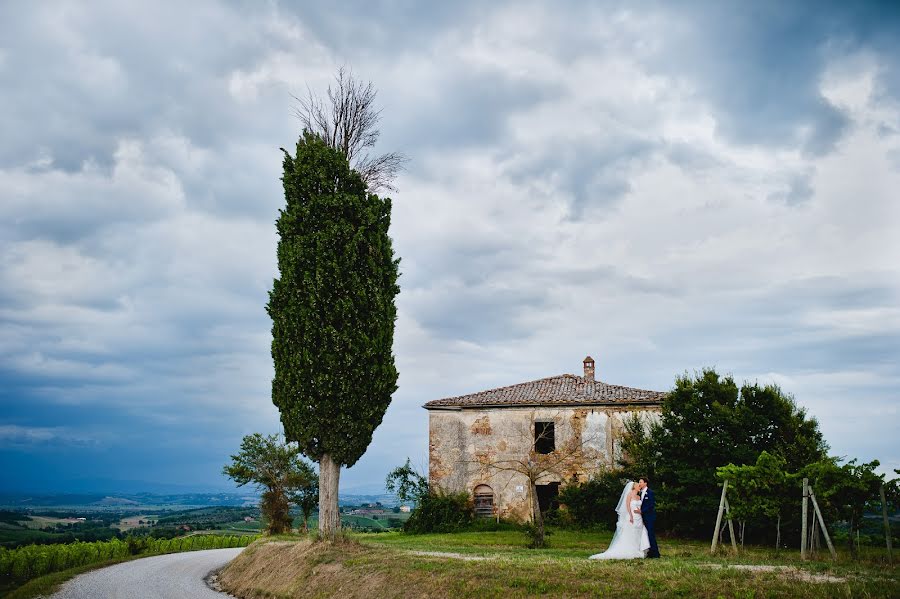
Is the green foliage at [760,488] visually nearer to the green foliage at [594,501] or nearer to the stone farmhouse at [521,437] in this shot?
the green foliage at [594,501]

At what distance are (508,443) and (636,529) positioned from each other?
52.3 feet

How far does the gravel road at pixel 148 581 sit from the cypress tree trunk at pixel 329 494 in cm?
329

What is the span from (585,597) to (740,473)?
8.87 metres

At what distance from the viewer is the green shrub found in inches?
1083

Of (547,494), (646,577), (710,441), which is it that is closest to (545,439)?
(547,494)

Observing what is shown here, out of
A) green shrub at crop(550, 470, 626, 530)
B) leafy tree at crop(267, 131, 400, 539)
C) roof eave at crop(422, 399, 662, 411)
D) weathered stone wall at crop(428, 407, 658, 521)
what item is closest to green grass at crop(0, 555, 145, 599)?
leafy tree at crop(267, 131, 400, 539)

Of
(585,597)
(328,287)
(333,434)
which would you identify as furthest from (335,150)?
(585,597)

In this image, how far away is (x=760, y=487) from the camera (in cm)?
1655

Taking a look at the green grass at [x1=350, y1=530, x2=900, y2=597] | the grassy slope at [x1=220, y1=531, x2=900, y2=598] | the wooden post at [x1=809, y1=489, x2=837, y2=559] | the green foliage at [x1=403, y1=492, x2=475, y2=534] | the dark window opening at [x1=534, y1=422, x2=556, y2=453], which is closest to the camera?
the green grass at [x1=350, y1=530, x2=900, y2=597]

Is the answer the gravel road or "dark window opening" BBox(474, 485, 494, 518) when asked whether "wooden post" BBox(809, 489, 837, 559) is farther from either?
"dark window opening" BBox(474, 485, 494, 518)

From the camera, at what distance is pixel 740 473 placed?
1683cm

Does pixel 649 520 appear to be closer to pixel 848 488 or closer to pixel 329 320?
pixel 848 488

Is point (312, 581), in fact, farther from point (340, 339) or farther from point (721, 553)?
point (721, 553)

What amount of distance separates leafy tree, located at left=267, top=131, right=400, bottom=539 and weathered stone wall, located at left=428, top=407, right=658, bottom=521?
1281 centimetres
